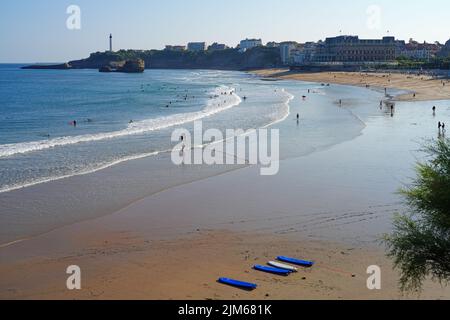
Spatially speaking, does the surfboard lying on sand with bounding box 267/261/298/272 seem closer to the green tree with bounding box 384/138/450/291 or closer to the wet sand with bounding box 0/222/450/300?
the wet sand with bounding box 0/222/450/300

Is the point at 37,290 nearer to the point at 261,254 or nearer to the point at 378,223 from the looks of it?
the point at 261,254

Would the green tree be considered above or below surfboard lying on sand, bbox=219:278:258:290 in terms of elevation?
above

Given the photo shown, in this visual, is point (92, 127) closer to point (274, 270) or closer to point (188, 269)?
point (188, 269)

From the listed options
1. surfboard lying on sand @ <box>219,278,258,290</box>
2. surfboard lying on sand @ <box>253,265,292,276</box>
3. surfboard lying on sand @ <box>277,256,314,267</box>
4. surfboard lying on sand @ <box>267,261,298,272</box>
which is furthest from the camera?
surfboard lying on sand @ <box>277,256,314,267</box>

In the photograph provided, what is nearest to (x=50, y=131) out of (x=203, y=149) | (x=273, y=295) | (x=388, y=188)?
Answer: (x=203, y=149)

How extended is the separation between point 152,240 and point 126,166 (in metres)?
10.8

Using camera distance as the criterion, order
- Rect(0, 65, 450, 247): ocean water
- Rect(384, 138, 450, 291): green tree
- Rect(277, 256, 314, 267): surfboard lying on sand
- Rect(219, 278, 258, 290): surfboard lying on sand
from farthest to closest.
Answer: Rect(0, 65, 450, 247): ocean water, Rect(277, 256, 314, 267): surfboard lying on sand, Rect(219, 278, 258, 290): surfboard lying on sand, Rect(384, 138, 450, 291): green tree

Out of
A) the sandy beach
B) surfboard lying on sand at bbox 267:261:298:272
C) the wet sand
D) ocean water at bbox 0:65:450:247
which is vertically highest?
the sandy beach

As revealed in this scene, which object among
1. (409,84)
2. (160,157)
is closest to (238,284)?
(160,157)

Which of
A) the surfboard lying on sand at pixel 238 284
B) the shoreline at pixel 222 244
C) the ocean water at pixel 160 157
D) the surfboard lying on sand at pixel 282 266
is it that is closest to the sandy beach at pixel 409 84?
the ocean water at pixel 160 157

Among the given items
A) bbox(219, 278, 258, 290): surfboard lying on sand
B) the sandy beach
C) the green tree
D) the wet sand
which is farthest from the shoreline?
the sandy beach

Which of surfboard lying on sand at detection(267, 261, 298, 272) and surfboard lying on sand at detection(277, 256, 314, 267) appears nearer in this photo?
→ surfboard lying on sand at detection(267, 261, 298, 272)

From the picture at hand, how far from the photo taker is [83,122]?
4578 cm

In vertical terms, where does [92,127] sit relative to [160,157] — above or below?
above
